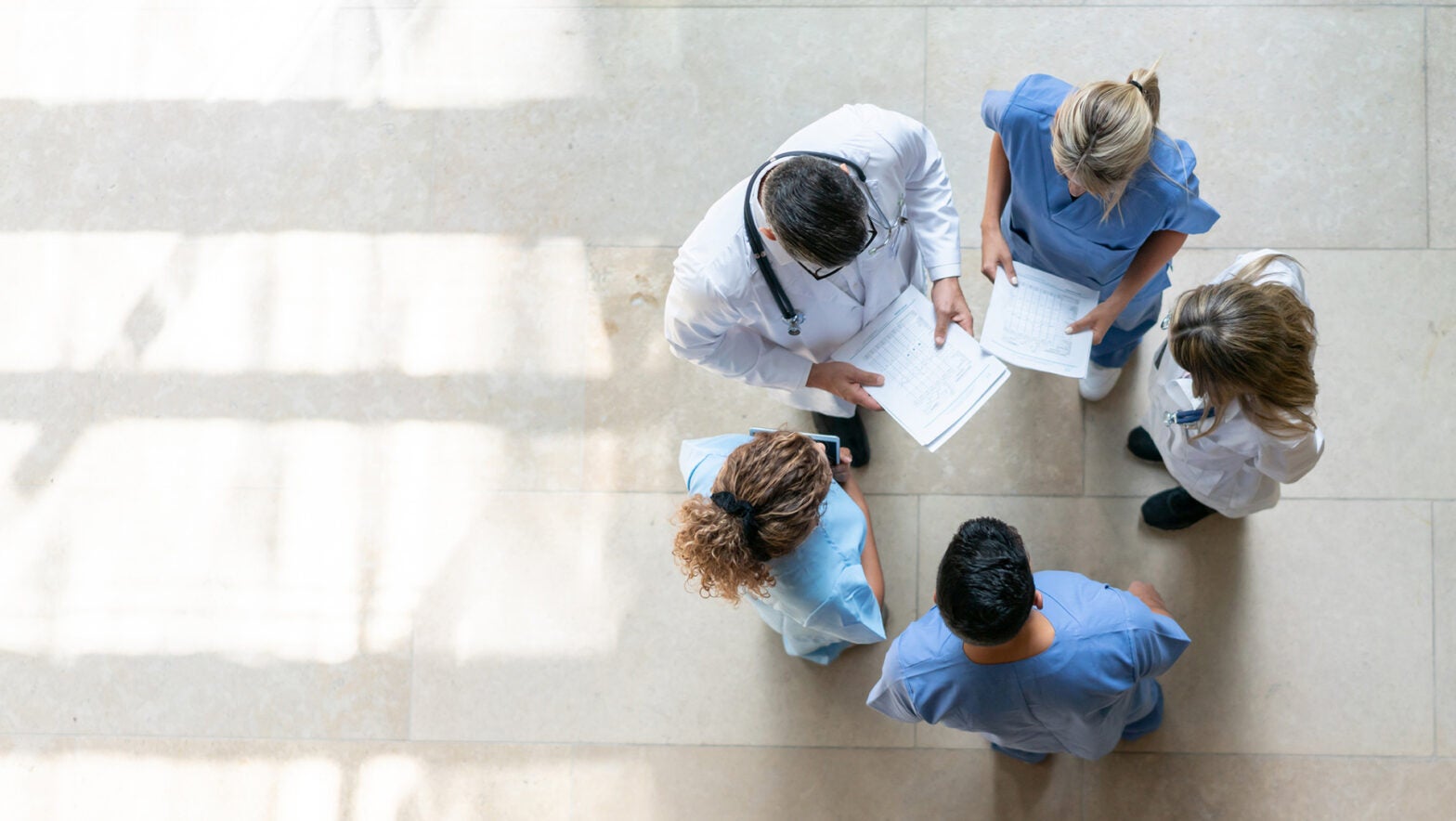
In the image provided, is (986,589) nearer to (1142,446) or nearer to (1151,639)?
(1151,639)

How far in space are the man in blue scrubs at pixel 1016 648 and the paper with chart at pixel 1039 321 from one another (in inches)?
22.3

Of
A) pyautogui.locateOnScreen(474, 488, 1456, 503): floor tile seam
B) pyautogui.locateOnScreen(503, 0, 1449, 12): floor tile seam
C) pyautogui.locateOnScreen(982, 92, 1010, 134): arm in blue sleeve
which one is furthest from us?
pyautogui.locateOnScreen(503, 0, 1449, 12): floor tile seam

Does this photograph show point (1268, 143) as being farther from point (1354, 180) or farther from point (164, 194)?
point (164, 194)

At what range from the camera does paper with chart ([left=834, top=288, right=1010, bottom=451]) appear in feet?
7.72

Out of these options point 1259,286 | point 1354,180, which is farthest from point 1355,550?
point 1259,286

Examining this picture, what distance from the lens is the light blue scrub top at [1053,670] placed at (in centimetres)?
200

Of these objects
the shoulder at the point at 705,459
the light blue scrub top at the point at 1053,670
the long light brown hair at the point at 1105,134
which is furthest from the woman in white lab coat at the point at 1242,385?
the shoulder at the point at 705,459

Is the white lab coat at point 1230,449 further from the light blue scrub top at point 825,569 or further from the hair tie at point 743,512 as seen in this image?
the hair tie at point 743,512

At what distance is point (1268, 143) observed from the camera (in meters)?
3.02

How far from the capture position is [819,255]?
1869 millimetres

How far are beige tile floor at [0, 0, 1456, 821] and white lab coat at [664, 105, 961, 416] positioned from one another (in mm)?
756

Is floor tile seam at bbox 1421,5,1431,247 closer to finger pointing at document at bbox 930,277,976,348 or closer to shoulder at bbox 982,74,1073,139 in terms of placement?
shoulder at bbox 982,74,1073,139

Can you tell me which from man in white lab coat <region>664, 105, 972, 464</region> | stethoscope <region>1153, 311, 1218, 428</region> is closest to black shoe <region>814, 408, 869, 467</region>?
man in white lab coat <region>664, 105, 972, 464</region>

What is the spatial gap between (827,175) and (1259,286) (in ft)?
3.18
